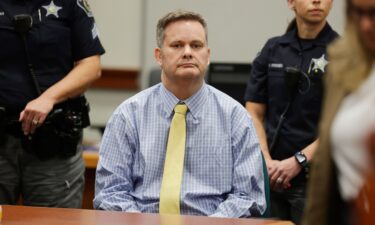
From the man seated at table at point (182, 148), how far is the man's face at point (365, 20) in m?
1.32

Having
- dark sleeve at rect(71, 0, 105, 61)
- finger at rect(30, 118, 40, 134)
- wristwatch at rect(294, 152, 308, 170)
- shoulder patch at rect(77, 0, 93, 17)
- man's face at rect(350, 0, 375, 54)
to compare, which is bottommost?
wristwatch at rect(294, 152, 308, 170)

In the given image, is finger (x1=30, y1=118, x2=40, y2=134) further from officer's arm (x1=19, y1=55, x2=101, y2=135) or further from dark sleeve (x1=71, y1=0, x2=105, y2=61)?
dark sleeve (x1=71, y1=0, x2=105, y2=61)

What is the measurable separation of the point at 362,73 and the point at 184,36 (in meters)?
1.51

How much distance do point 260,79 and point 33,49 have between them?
1.00 m

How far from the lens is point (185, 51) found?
274 cm

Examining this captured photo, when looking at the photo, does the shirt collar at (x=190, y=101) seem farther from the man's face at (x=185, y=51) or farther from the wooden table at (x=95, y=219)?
the wooden table at (x=95, y=219)

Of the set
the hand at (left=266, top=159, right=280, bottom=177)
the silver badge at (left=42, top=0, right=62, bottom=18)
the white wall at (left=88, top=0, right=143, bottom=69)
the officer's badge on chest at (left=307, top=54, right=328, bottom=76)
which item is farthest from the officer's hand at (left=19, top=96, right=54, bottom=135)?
the white wall at (left=88, top=0, right=143, bottom=69)

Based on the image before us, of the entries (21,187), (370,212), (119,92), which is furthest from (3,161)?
(119,92)

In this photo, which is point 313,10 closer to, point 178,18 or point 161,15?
point 178,18

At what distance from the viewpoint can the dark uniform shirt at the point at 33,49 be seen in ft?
9.43

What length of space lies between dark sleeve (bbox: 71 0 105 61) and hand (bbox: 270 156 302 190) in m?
0.88

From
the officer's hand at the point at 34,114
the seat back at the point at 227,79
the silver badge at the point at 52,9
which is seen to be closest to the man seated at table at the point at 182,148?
the officer's hand at the point at 34,114

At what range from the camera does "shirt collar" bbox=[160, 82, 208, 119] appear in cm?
272

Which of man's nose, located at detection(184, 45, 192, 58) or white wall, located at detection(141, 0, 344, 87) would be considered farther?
white wall, located at detection(141, 0, 344, 87)
